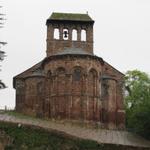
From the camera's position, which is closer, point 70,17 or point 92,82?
point 92,82

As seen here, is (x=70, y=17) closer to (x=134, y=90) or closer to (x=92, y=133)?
(x=134, y=90)

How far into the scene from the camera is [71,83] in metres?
53.0

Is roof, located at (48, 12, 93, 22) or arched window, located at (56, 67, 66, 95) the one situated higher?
roof, located at (48, 12, 93, 22)

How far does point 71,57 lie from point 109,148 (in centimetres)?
1453

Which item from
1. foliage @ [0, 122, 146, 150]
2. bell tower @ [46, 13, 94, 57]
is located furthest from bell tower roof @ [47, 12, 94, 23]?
foliage @ [0, 122, 146, 150]

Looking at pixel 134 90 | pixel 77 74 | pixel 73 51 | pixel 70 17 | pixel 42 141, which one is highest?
pixel 70 17

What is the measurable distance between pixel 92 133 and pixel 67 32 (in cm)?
1740

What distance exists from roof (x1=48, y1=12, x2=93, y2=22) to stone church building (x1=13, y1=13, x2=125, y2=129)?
10 cm

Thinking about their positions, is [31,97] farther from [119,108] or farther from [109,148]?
[109,148]

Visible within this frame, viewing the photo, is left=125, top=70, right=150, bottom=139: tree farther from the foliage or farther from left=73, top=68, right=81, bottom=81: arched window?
the foliage

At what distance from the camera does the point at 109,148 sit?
135ft

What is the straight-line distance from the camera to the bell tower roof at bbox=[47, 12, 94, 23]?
60.0m

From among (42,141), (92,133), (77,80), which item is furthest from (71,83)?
(42,141)

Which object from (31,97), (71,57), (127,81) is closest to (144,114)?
(71,57)
